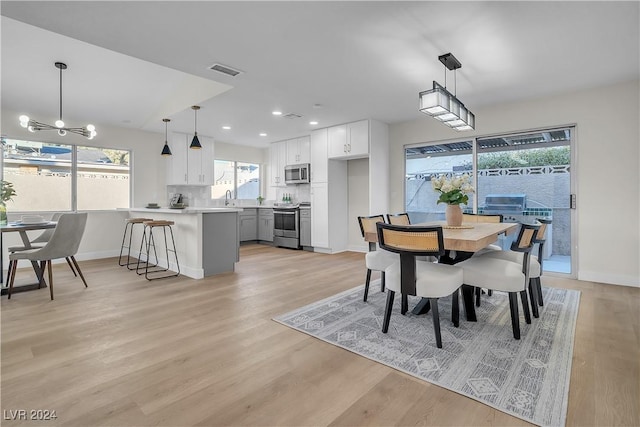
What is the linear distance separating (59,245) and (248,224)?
4265 mm

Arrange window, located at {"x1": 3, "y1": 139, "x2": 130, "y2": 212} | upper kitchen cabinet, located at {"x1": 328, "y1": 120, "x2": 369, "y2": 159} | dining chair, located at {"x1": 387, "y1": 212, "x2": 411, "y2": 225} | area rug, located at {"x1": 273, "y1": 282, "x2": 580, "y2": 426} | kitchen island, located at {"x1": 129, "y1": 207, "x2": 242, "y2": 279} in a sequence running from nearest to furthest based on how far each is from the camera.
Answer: area rug, located at {"x1": 273, "y1": 282, "x2": 580, "y2": 426} → dining chair, located at {"x1": 387, "y1": 212, "x2": 411, "y2": 225} → kitchen island, located at {"x1": 129, "y1": 207, "x2": 242, "y2": 279} → window, located at {"x1": 3, "y1": 139, "x2": 130, "y2": 212} → upper kitchen cabinet, located at {"x1": 328, "y1": 120, "x2": 369, "y2": 159}

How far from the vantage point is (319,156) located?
244 inches

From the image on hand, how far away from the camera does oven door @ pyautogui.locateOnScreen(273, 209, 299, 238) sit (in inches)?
260

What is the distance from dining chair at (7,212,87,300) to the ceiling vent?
216 cm

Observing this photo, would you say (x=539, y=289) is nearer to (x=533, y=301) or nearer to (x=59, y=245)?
(x=533, y=301)

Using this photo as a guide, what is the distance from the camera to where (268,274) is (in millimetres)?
4324

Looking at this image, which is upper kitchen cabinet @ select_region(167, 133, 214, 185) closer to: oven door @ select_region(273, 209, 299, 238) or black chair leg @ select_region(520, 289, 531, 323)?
oven door @ select_region(273, 209, 299, 238)

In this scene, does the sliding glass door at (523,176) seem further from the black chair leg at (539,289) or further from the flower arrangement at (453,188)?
the flower arrangement at (453,188)

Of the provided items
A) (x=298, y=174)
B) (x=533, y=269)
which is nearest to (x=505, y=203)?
(x=533, y=269)

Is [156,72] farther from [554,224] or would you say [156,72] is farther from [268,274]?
[554,224]

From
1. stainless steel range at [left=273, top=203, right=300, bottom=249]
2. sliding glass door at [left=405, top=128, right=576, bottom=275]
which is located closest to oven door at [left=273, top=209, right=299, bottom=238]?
stainless steel range at [left=273, top=203, right=300, bottom=249]

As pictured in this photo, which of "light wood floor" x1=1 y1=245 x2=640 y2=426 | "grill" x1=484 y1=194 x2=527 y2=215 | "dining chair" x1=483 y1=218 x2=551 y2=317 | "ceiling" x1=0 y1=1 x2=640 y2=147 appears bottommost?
"light wood floor" x1=1 y1=245 x2=640 y2=426

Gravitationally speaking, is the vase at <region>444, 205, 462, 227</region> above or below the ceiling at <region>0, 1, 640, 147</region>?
below

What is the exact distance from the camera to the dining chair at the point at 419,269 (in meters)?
2.11
